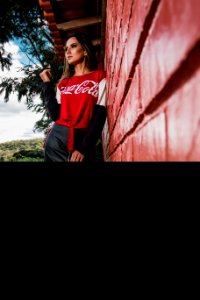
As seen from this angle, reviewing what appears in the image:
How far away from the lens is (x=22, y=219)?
22cm

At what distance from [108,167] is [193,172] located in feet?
0.22

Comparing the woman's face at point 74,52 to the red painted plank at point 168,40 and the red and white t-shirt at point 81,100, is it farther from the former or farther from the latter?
the red painted plank at point 168,40

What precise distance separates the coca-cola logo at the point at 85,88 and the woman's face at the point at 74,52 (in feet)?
1.05

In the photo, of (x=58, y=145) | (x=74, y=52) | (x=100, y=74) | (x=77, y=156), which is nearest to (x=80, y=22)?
(x=74, y=52)

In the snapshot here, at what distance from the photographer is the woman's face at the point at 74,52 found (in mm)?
2498

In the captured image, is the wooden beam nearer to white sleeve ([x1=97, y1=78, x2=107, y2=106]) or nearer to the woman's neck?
the woman's neck

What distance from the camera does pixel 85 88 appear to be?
2.28 m

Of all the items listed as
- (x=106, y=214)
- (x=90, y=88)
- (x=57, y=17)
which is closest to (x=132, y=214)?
(x=106, y=214)

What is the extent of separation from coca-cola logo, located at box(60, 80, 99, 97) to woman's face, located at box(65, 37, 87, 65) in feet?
1.05

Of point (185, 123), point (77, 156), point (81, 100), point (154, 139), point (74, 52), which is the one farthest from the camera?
point (74, 52)

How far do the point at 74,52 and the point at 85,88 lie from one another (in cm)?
48

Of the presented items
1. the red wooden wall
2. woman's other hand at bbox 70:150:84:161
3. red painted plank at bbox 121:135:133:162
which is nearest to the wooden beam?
woman's other hand at bbox 70:150:84:161

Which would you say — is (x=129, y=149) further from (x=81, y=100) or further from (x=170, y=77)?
(x=81, y=100)

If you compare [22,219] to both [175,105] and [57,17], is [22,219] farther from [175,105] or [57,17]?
[57,17]
